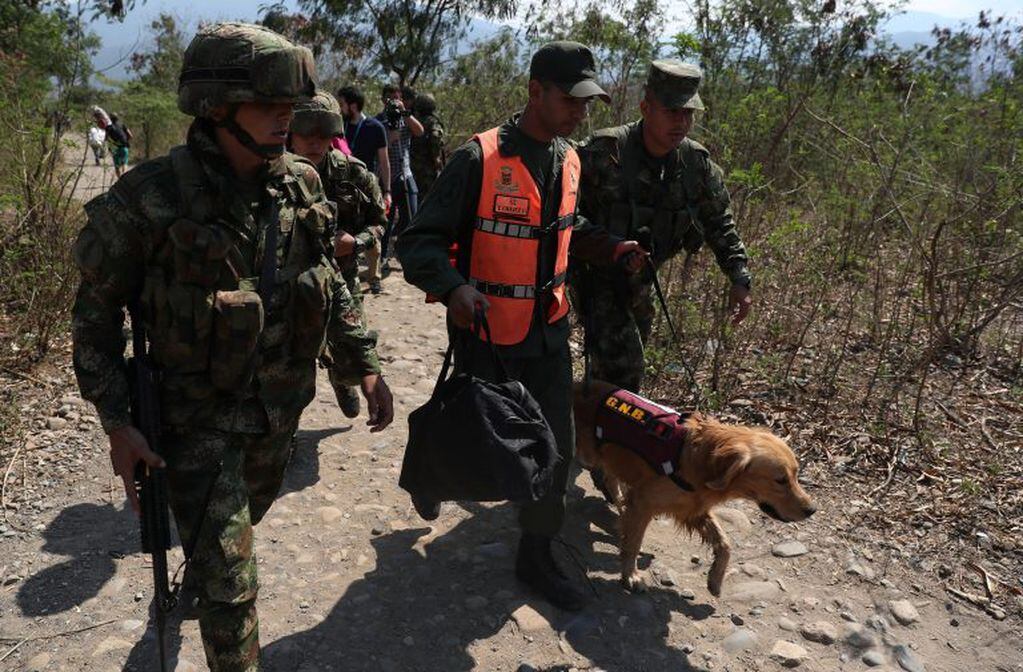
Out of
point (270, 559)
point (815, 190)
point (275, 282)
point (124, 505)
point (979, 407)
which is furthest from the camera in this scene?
point (815, 190)

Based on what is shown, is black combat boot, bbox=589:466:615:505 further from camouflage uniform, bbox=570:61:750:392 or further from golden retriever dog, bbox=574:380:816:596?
camouflage uniform, bbox=570:61:750:392

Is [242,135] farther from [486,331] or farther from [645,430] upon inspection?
[645,430]

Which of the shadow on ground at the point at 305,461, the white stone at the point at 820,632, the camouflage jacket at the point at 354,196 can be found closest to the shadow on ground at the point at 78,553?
the shadow on ground at the point at 305,461

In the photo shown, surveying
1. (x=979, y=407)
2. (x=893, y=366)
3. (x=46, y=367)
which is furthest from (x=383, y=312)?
(x=979, y=407)

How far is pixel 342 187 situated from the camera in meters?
4.68

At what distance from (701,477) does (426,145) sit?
7.31m

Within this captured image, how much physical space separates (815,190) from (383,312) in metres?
5.36

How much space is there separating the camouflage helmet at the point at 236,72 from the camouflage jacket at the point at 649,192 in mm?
1934

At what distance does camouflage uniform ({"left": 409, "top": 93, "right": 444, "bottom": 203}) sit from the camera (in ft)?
31.3

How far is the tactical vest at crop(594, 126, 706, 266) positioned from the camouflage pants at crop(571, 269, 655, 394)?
0.24 metres

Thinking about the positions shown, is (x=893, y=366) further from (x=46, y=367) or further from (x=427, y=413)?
(x=46, y=367)

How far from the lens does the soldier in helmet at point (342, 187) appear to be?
4137mm

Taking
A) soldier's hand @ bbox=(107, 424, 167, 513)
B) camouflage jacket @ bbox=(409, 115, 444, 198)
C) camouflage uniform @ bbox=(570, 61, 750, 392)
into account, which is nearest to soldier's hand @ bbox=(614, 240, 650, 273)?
camouflage uniform @ bbox=(570, 61, 750, 392)

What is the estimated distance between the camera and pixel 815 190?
9070 millimetres
